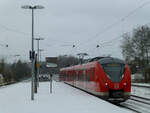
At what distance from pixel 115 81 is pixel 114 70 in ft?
2.69

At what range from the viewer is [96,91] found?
72.6 ft

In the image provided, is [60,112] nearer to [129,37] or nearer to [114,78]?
[114,78]

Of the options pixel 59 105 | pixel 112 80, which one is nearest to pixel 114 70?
pixel 112 80

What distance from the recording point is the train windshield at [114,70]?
69.0 feet

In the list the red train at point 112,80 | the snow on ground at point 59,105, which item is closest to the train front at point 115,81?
the red train at point 112,80

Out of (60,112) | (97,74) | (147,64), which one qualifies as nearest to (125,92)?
(97,74)

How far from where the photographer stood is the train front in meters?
20.8

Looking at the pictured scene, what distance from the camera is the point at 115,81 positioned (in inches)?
822

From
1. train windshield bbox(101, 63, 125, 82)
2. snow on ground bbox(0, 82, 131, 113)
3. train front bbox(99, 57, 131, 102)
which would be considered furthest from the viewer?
train windshield bbox(101, 63, 125, 82)

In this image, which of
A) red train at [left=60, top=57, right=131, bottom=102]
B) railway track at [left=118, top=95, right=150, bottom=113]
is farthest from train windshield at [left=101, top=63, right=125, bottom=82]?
railway track at [left=118, top=95, right=150, bottom=113]

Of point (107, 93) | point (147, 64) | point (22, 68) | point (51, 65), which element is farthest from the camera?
point (22, 68)

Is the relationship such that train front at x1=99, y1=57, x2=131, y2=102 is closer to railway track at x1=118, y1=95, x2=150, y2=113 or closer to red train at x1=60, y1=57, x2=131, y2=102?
red train at x1=60, y1=57, x2=131, y2=102

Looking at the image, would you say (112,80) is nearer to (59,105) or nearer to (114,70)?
(114,70)

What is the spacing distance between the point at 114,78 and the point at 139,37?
37884mm
